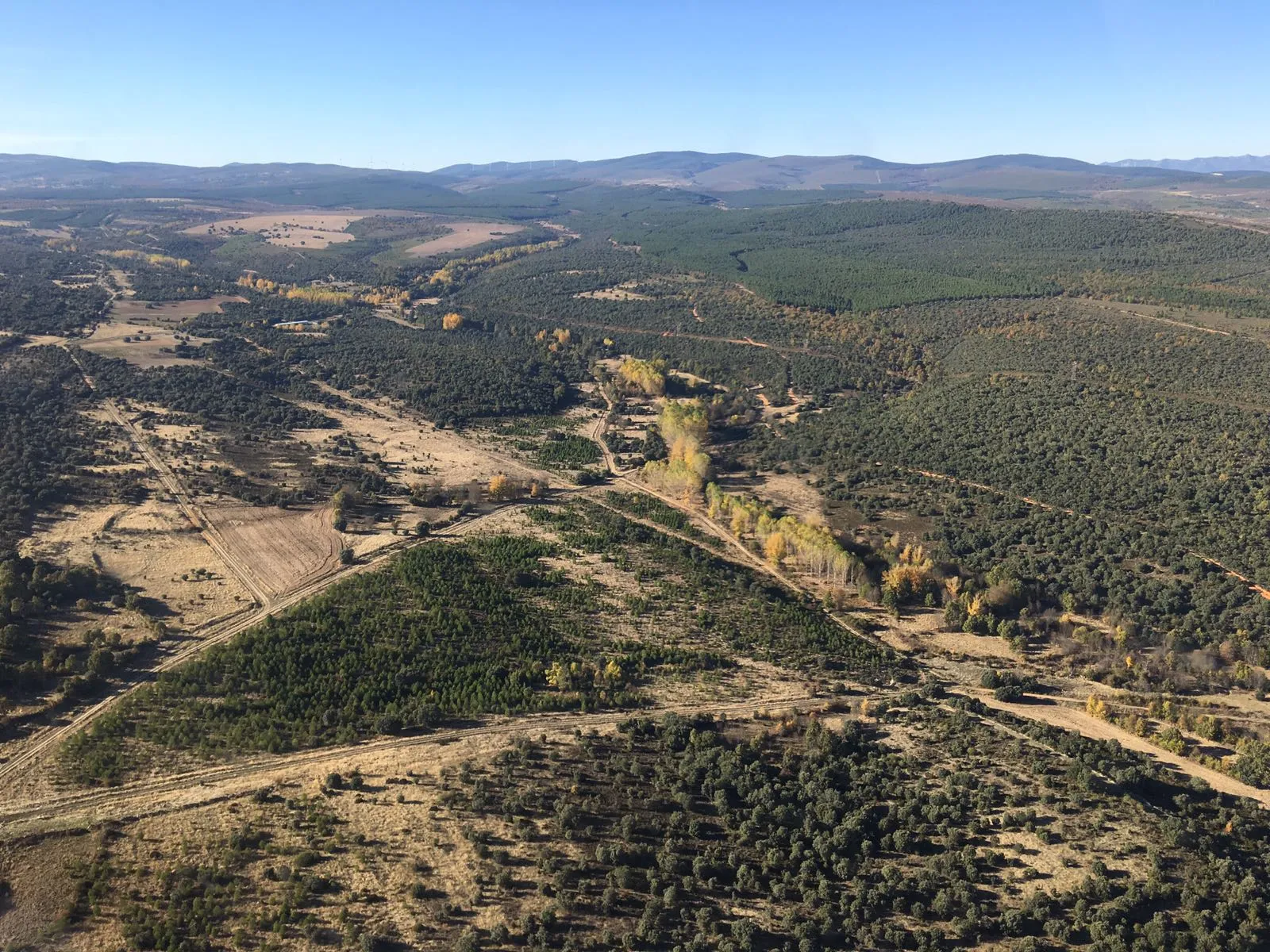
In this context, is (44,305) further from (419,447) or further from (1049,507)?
(1049,507)

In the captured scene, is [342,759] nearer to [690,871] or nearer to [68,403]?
[690,871]

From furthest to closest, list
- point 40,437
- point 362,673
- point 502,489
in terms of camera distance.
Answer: point 40,437
point 502,489
point 362,673

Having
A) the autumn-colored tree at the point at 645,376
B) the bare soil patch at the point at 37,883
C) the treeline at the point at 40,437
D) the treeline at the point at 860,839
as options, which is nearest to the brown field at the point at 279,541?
the treeline at the point at 40,437

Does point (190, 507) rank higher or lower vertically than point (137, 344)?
lower

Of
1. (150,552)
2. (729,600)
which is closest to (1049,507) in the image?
(729,600)

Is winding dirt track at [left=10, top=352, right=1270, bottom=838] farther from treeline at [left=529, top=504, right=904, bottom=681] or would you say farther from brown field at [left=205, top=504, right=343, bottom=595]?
treeline at [left=529, top=504, right=904, bottom=681]

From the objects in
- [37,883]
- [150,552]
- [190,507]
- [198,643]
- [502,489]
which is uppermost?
[502,489]

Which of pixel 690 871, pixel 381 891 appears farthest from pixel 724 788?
pixel 381 891
